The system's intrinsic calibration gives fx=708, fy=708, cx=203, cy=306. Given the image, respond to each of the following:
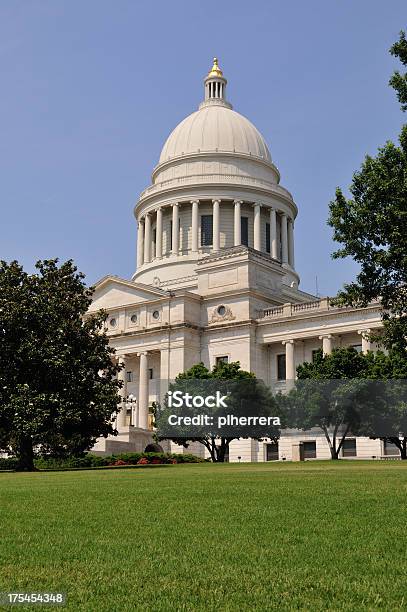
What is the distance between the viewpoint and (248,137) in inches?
3888

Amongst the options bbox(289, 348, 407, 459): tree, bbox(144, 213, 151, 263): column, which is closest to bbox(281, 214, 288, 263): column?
bbox(144, 213, 151, 263): column

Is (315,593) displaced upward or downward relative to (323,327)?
downward

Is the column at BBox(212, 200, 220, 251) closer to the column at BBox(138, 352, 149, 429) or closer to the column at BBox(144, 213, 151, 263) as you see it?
the column at BBox(144, 213, 151, 263)

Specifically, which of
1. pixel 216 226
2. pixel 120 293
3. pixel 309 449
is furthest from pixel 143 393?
pixel 216 226

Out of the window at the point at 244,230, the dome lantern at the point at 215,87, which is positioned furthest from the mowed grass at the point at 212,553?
the dome lantern at the point at 215,87

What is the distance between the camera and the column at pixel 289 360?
70.5 meters

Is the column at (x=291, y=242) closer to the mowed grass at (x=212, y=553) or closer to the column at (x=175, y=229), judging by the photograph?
the column at (x=175, y=229)

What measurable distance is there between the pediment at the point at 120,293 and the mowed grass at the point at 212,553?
63.6 metres

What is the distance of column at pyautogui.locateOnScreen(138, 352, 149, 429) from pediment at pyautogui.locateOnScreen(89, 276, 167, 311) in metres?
6.58

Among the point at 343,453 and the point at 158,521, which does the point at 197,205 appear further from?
the point at 158,521

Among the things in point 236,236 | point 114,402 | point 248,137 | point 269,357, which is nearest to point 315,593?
point 114,402

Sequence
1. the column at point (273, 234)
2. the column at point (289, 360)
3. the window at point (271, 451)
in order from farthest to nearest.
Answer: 1. the column at point (273, 234)
2. the column at point (289, 360)
3. the window at point (271, 451)

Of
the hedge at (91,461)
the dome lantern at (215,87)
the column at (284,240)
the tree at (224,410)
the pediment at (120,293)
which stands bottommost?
the hedge at (91,461)

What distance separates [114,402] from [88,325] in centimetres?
505
